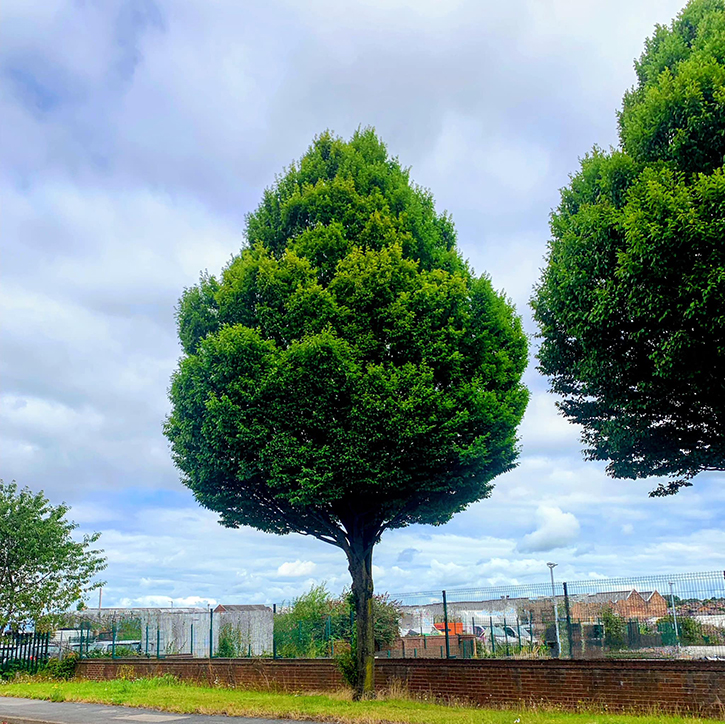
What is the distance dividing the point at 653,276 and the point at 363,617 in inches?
448

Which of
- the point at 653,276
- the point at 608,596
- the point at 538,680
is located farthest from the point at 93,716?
the point at 653,276

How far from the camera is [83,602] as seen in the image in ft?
102

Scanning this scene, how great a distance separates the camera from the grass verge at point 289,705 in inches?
535

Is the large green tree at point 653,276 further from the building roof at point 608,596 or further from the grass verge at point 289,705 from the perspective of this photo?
the grass verge at point 289,705

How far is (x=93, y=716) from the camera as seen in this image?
55.3 feet

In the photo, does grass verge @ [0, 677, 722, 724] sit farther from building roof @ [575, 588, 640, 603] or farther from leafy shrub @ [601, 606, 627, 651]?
building roof @ [575, 588, 640, 603]

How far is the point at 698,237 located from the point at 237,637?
2418 cm

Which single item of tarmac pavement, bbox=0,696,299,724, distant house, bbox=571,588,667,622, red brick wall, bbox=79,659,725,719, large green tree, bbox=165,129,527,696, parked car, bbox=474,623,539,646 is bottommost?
tarmac pavement, bbox=0,696,299,724

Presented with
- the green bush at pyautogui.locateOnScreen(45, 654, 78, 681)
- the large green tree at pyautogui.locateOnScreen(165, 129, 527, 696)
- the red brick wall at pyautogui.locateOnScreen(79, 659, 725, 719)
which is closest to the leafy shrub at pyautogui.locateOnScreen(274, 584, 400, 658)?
the red brick wall at pyautogui.locateOnScreen(79, 659, 725, 719)

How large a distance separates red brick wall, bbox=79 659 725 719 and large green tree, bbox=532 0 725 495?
4.24 meters

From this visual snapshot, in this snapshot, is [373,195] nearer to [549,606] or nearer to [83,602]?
[549,606]

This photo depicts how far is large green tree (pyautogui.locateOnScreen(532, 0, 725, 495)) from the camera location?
1203cm

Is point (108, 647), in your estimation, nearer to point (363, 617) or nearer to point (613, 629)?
point (363, 617)

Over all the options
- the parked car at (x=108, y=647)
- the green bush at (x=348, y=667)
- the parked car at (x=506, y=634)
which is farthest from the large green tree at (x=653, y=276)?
the parked car at (x=108, y=647)
